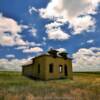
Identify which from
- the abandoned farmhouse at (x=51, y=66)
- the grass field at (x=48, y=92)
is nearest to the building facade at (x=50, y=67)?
the abandoned farmhouse at (x=51, y=66)

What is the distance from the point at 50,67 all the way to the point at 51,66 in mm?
262

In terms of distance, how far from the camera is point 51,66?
114 ft

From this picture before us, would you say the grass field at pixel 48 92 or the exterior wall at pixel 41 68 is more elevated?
the exterior wall at pixel 41 68

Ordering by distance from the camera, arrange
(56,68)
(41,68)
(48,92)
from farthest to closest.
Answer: (56,68) → (41,68) → (48,92)

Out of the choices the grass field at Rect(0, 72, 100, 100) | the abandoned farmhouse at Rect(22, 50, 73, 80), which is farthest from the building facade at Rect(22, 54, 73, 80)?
the grass field at Rect(0, 72, 100, 100)

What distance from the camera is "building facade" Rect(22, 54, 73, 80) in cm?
3372

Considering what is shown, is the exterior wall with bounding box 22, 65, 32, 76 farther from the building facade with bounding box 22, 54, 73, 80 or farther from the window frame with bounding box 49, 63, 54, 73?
the window frame with bounding box 49, 63, 54, 73

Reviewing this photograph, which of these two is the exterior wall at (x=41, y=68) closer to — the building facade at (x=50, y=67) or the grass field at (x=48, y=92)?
the building facade at (x=50, y=67)

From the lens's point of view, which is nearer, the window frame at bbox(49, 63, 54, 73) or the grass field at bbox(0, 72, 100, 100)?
the grass field at bbox(0, 72, 100, 100)

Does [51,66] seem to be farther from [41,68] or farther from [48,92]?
[48,92]

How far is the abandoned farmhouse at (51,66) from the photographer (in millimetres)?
33750

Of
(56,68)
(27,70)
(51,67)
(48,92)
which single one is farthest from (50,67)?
(48,92)

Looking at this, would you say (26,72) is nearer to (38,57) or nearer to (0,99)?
(38,57)

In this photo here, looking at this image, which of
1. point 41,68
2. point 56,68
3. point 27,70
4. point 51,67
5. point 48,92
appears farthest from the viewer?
point 27,70
